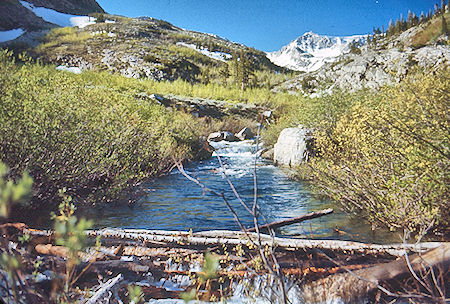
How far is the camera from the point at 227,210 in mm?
5012

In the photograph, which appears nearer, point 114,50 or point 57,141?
point 57,141

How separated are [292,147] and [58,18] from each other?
177 ft

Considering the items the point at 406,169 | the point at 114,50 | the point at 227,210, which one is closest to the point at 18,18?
the point at 114,50

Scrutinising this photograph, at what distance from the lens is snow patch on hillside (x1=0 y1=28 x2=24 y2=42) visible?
3271cm

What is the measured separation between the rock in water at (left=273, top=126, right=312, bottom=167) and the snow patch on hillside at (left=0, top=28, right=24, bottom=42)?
3642cm

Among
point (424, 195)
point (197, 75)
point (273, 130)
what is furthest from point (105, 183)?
point (197, 75)

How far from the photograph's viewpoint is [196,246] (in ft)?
8.76

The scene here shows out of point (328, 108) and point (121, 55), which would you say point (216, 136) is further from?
point (121, 55)

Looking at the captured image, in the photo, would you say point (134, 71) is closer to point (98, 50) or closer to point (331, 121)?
point (98, 50)

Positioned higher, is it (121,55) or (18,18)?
(18,18)

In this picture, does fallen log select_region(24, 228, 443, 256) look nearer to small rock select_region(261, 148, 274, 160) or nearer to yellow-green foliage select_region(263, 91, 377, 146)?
yellow-green foliage select_region(263, 91, 377, 146)

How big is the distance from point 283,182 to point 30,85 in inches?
218

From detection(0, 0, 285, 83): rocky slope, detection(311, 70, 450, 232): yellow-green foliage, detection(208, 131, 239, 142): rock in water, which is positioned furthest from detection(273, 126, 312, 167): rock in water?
detection(0, 0, 285, 83): rocky slope

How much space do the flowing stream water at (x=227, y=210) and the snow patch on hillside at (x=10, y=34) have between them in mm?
36688
